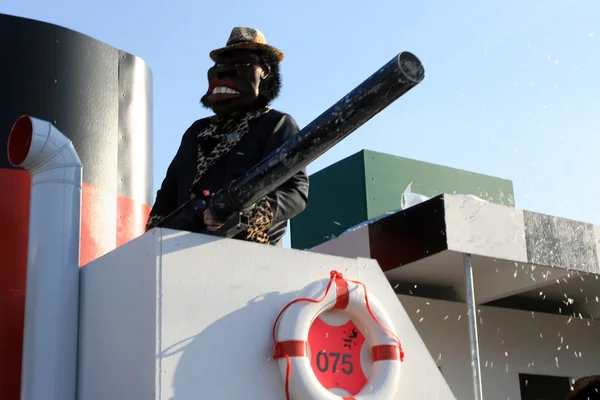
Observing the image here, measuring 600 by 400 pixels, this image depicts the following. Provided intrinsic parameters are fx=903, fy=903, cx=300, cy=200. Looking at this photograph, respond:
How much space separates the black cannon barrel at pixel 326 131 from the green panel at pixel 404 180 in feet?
20.6

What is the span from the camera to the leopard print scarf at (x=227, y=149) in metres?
3.15

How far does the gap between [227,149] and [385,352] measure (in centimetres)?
100

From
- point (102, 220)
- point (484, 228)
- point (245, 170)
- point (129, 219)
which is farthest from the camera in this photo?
point (484, 228)

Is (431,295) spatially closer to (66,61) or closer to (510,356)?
(510,356)

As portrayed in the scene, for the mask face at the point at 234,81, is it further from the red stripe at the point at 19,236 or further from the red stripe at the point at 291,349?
the red stripe at the point at 291,349

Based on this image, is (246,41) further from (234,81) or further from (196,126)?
(196,126)

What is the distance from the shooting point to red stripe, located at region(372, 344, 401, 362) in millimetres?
→ 3035

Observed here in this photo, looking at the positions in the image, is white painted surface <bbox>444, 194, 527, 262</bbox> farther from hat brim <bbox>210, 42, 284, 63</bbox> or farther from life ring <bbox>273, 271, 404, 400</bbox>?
life ring <bbox>273, 271, 404, 400</bbox>

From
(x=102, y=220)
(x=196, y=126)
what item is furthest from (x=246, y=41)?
(x=102, y=220)

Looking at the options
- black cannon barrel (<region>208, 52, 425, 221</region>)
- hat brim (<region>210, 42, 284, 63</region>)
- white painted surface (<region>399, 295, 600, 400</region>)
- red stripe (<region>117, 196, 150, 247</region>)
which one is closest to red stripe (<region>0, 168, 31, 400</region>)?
red stripe (<region>117, 196, 150, 247</region>)

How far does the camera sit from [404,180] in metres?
9.38

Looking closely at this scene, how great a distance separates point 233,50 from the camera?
367 cm

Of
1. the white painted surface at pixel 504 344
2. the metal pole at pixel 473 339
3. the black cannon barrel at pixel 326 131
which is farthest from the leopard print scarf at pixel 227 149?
the white painted surface at pixel 504 344

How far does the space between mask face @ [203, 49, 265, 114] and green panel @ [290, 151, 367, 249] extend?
544cm
